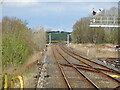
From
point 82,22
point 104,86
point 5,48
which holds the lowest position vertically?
point 104,86

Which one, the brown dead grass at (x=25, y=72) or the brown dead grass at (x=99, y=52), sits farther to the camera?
the brown dead grass at (x=99, y=52)

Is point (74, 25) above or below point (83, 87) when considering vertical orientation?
above

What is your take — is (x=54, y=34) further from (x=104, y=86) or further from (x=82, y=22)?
(x=104, y=86)

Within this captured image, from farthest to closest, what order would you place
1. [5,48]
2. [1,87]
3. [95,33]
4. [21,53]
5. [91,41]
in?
1. [91,41]
2. [95,33]
3. [21,53]
4. [5,48]
5. [1,87]

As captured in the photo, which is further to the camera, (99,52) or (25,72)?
(99,52)

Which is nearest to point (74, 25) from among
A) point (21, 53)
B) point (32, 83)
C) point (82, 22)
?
point (82, 22)

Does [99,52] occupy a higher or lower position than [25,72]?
lower

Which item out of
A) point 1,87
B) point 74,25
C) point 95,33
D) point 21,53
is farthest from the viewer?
point 74,25

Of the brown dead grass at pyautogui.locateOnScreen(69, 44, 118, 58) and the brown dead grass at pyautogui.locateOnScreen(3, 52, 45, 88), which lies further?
the brown dead grass at pyautogui.locateOnScreen(69, 44, 118, 58)

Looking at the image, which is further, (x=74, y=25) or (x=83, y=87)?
(x=74, y=25)

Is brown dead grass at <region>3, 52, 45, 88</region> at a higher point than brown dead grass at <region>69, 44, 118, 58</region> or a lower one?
higher

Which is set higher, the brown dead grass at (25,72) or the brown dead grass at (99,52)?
the brown dead grass at (25,72)

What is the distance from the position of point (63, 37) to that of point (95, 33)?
3712 inches

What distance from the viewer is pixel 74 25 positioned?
89875 millimetres
